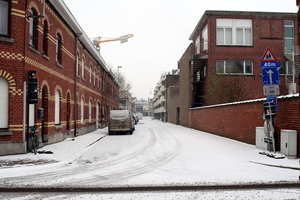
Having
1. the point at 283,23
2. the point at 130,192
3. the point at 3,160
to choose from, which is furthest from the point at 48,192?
the point at 283,23

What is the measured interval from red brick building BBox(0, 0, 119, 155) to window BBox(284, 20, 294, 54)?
65.8 ft

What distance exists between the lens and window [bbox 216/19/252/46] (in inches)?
1034

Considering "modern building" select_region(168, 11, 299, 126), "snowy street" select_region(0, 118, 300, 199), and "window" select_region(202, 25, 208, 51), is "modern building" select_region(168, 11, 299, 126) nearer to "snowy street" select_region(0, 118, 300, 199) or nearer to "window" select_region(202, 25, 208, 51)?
"window" select_region(202, 25, 208, 51)

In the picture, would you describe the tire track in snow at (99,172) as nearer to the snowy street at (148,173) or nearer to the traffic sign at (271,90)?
the snowy street at (148,173)

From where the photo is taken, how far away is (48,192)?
5.53 metres

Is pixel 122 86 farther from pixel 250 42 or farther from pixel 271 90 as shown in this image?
pixel 271 90

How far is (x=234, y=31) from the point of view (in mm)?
26281

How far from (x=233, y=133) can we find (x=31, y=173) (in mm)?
11582

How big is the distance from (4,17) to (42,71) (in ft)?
9.71

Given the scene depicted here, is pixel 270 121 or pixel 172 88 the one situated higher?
pixel 172 88

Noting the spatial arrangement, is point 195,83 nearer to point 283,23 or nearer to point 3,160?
point 283,23

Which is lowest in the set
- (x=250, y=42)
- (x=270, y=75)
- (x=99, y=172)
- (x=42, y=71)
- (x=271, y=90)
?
(x=99, y=172)

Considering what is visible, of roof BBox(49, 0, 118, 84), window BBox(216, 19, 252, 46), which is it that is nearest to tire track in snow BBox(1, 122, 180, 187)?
roof BBox(49, 0, 118, 84)

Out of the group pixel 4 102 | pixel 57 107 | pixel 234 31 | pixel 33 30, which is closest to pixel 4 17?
pixel 33 30
